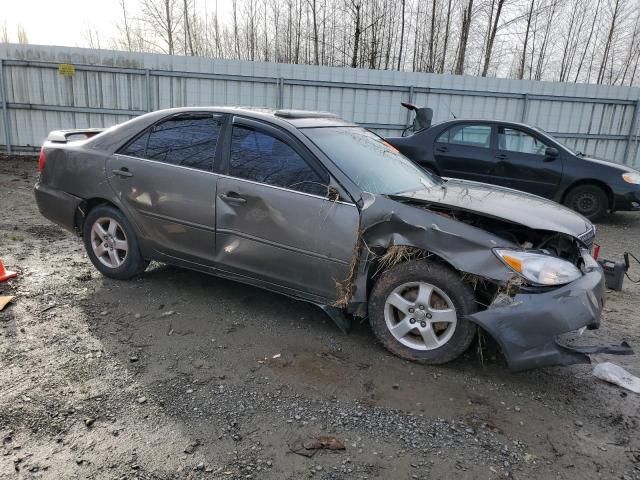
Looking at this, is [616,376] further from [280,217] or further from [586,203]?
[586,203]

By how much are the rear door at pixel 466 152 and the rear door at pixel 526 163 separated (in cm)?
17

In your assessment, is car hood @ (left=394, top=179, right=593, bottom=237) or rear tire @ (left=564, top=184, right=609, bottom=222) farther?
rear tire @ (left=564, top=184, right=609, bottom=222)

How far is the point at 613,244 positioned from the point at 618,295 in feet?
8.80

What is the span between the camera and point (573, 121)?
1235cm

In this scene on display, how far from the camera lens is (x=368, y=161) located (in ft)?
12.4

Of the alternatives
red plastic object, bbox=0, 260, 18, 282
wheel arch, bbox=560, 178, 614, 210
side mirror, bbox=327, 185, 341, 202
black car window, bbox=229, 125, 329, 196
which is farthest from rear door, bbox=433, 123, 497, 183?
red plastic object, bbox=0, 260, 18, 282

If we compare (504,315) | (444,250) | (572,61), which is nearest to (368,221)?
(444,250)

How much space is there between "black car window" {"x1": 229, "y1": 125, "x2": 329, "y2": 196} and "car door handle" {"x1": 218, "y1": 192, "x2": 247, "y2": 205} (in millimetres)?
154

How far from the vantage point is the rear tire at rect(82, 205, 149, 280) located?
4211 millimetres

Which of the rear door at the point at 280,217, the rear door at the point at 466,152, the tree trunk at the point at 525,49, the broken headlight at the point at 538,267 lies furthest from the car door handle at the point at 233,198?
the tree trunk at the point at 525,49

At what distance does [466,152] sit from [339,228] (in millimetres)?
5317

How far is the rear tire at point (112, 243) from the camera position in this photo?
4211 millimetres

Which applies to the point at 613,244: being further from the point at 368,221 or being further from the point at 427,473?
the point at 427,473

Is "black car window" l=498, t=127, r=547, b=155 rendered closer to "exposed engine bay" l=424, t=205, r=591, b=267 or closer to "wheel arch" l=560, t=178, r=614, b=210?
"wheel arch" l=560, t=178, r=614, b=210
